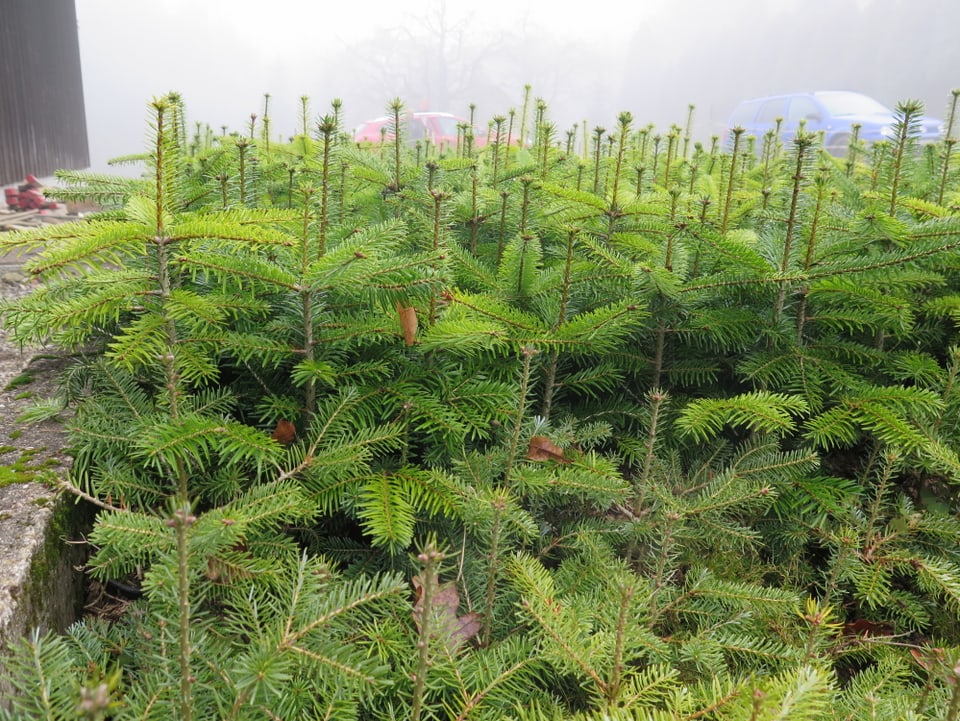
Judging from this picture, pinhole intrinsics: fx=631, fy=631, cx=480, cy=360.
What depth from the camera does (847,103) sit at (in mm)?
14070

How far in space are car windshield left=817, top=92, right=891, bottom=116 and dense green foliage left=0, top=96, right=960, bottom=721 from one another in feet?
46.1

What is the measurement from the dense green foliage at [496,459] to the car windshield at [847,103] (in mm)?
14064

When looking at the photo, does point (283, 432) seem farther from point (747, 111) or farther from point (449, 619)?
point (747, 111)

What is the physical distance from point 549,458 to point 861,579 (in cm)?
83

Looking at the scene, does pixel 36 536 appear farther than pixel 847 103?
No

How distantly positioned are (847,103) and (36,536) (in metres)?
16.8

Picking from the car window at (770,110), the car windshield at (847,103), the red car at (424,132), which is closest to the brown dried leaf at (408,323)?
the red car at (424,132)

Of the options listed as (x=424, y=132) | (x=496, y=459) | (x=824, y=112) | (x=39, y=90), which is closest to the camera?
(x=496, y=459)

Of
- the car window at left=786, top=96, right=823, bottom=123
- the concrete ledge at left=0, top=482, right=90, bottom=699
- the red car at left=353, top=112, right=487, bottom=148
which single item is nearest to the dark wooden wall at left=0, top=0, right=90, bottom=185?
the red car at left=353, top=112, right=487, bottom=148

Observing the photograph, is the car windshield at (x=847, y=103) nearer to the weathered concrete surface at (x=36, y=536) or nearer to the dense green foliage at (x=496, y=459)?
the dense green foliage at (x=496, y=459)

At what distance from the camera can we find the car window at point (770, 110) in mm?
14727

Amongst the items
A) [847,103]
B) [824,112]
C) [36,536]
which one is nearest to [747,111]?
[847,103]

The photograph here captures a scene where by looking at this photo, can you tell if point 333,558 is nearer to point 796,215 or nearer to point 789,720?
point 789,720

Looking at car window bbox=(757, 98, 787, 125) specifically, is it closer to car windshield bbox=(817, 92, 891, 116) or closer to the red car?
car windshield bbox=(817, 92, 891, 116)
